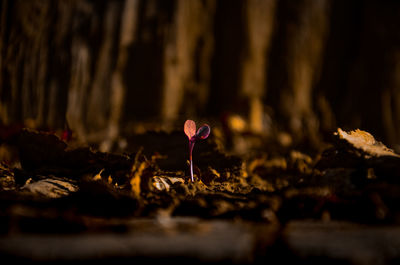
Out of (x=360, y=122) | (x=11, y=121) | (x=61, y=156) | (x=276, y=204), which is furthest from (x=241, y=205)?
(x=360, y=122)

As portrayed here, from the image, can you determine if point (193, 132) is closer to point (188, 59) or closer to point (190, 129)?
point (190, 129)

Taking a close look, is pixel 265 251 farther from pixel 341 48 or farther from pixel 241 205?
pixel 341 48

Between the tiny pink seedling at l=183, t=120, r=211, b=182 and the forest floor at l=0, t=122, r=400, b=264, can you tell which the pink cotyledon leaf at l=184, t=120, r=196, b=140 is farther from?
the forest floor at l=0, t=122, r=400, b=264

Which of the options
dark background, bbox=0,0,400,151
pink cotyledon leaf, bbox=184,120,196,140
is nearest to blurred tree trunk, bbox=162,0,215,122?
dark background, bbox=0,0,400,151

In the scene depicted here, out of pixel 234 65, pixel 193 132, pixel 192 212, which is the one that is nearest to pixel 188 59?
pixel 234 65

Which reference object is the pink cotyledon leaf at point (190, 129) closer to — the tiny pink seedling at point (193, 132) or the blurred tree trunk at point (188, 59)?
the tiny pink seedling at point (193, 132)

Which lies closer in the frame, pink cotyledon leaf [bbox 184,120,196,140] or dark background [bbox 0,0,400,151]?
pink cotyledon leaf [bbox 184,120,196,140]
